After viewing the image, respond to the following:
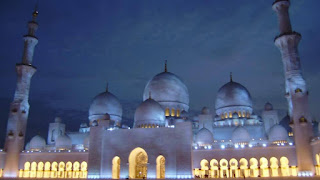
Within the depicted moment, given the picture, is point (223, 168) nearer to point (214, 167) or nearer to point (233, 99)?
point (214, 167)

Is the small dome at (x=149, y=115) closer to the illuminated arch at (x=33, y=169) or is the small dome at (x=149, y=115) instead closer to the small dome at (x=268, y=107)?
the illuminated arch at (x=33, y=169)

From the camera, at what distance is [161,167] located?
21.7 meters

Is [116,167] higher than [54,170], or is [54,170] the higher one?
[116,167]

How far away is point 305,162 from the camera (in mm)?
19172

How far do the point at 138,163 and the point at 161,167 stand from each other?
72.2 inches

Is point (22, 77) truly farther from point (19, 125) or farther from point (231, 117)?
point (231, 117)

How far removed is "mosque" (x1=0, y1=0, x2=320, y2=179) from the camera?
66.1 feet

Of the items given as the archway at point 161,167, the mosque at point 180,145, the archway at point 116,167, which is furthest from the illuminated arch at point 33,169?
the archway at point 161,167

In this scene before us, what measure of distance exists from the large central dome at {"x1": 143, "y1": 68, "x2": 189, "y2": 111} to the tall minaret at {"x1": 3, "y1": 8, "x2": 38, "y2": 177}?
11470 millimetres

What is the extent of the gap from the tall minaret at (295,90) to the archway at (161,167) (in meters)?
9.07

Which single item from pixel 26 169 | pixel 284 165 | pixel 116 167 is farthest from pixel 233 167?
pixel 26 169

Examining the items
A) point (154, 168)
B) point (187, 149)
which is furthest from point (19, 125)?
point (187, 149)

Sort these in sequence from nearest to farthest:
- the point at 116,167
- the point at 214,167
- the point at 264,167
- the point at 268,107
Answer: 1. the point at 264,167
2. the point at 214,167
3. the point at 116,167
4. the point at 268,107

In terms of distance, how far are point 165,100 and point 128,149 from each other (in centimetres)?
895
